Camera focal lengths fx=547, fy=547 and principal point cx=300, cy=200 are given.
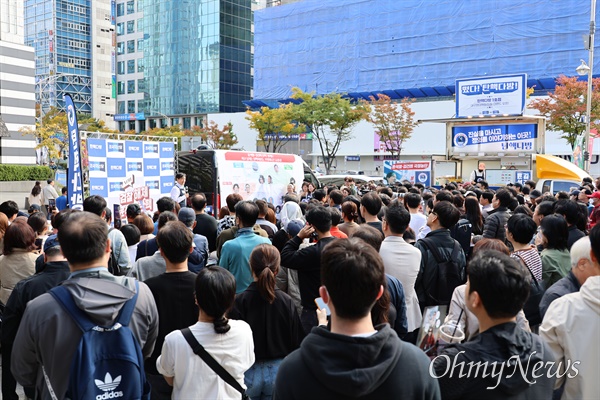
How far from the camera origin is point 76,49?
73750 millimetres

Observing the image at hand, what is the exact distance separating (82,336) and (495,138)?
20.0 meters

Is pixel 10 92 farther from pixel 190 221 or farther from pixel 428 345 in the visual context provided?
pixel 428 345

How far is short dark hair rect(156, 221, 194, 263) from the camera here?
12.6 feet

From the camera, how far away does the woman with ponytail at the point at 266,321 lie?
12.1 feet

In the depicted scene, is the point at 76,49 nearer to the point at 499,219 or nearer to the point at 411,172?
the point at 411,172

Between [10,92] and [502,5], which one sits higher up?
[502,5]

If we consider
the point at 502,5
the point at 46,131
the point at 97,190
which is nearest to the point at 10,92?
the point at 46,131

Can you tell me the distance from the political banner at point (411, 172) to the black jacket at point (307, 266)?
16366 mm

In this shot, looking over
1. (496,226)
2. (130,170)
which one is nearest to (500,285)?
(496,226)

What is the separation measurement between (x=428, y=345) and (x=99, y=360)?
162 centimetres

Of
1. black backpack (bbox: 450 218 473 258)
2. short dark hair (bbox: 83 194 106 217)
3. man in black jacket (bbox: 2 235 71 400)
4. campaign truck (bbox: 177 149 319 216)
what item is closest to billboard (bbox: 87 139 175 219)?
campaign truck (bbox: 177 149 319 216)

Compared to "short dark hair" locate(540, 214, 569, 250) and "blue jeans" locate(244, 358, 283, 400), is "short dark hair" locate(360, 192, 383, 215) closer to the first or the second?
"short dark hair" locate(540, 214, 569, 250)

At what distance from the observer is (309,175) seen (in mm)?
16766

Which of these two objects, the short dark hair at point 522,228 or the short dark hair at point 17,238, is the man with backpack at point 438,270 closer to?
the short dark hair at point 522,228
